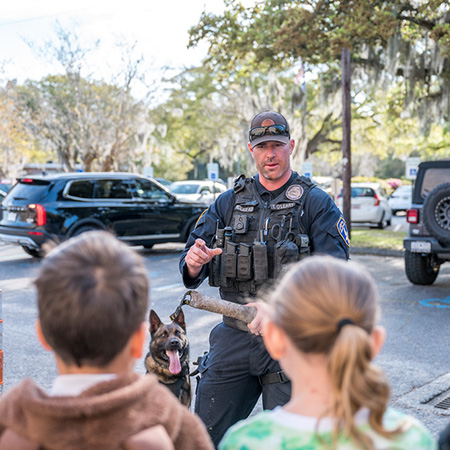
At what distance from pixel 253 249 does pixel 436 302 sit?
6650 millimetres

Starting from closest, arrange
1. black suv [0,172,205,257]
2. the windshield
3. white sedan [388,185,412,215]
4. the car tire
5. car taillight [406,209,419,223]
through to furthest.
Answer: the car tire < car taillight [406,209,419,223] < black suv [0,172,205,257] < the windshield < white sedan [388,185,412,215]

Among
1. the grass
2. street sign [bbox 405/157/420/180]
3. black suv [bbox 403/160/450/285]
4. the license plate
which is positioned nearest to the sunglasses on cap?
black suv [bbox 403/160/450/285]

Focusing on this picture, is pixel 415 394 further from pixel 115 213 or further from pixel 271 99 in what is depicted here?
pixel 271 99

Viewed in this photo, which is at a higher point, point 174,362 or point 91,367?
point 91,367

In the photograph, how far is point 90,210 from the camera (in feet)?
45.4

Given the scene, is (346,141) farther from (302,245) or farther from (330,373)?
(330,373)

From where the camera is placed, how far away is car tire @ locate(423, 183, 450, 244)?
9641 mm

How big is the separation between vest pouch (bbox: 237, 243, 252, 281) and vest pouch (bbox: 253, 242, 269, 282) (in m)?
0.04

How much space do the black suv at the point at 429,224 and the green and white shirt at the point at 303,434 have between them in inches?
329

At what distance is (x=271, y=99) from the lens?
109 ft

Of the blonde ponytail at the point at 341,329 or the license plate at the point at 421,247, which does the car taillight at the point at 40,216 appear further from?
the blonde ponytail at the point at 341,329

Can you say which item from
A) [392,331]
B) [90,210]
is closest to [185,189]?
[90,210]

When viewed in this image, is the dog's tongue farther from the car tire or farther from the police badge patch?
the car tire

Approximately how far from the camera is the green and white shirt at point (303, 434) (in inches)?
65.9
